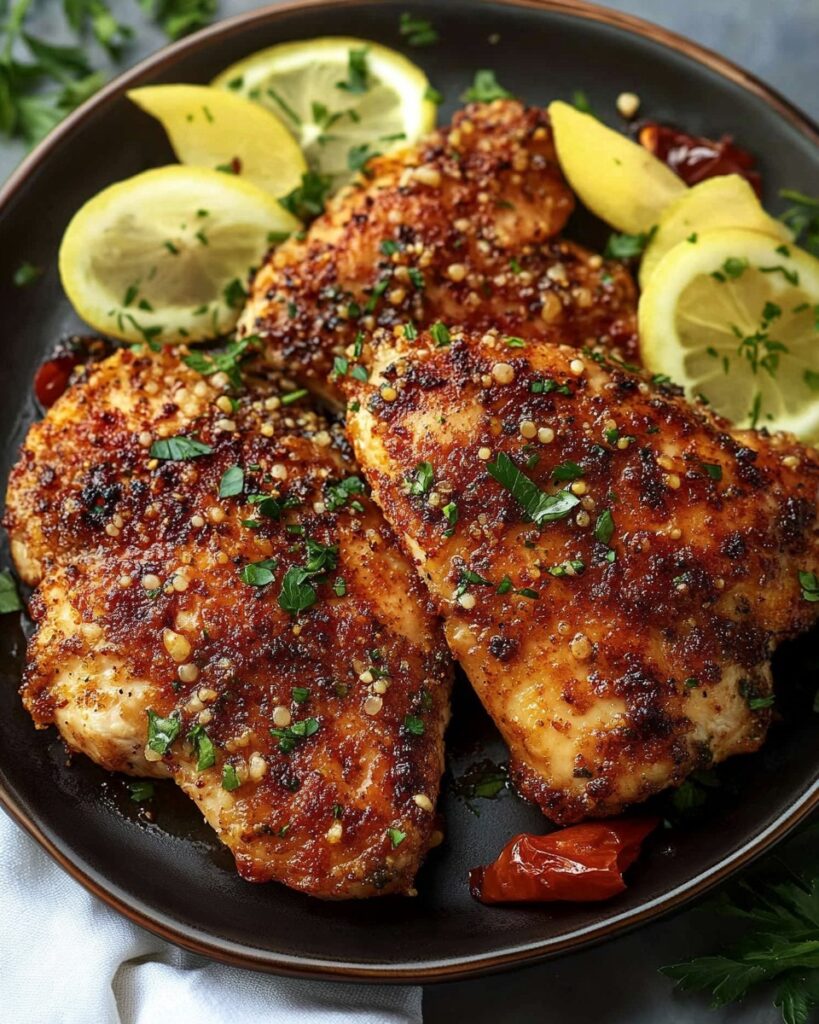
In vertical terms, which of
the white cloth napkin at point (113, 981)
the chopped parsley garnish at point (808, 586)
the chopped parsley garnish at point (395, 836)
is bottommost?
the white cloth napkin at point (113, 981)

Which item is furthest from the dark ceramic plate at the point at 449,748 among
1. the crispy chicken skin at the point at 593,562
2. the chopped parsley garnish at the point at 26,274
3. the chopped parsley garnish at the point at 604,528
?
the chopped parsley garnish at the point at 604,528

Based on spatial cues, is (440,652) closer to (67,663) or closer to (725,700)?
(725,700)

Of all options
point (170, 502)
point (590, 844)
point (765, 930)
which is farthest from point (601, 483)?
point (765, 930)

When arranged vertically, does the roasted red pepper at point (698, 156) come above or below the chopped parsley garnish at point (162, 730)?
above

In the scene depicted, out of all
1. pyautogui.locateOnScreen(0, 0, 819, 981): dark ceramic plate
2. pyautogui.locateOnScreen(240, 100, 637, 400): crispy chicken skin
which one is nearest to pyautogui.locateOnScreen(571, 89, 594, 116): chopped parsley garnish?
pyautogui.locateOnScreen(0, 0, 819, 981): dark ceramic plate

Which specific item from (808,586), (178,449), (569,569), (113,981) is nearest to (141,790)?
(113,981)

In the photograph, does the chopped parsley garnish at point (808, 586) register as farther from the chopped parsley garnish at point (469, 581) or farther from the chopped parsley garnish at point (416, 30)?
the chopped parsley garnish at point (416, 30)

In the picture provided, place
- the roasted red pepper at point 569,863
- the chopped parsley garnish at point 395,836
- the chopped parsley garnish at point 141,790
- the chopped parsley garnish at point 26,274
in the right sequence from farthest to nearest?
the chopped parsley garnish at point 26,274 < the chopped parsley garnish at point 141,790 < the roasted red pepper at point 569,863 < the chopped parsley garnish at point 395,836
